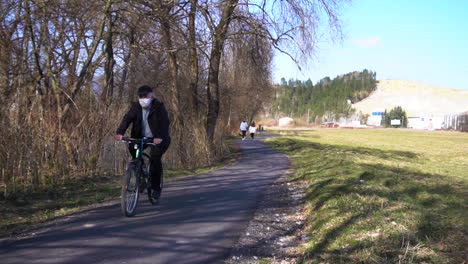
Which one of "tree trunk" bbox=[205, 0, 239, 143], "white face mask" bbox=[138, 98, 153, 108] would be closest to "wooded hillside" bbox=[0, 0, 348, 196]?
"tree trunk" bbox=[205, 0, 239, 143]

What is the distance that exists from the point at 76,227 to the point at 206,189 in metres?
3.60

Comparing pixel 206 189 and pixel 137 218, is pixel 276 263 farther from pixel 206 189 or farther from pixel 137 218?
pixel 206 189

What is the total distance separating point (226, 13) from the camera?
1455cm

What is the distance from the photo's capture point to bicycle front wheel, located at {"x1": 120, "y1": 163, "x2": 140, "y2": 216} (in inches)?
221

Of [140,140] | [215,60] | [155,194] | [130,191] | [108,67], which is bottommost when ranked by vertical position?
[155,194]

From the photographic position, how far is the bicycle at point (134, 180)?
18.6 ft

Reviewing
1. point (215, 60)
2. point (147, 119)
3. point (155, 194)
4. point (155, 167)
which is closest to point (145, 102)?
point (147, 119)

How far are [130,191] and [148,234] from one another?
37.6 inches

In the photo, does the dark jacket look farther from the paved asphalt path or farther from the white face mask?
the paved asphalt path

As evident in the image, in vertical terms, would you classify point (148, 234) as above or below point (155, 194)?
below

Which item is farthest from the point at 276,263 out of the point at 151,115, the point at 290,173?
the point at 290,173

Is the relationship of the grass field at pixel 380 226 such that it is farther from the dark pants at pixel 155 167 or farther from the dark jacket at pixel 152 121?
the dark jacket at pixel 152 121

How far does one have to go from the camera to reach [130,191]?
228 inches

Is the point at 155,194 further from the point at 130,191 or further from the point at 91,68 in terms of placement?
the point at 91,68
